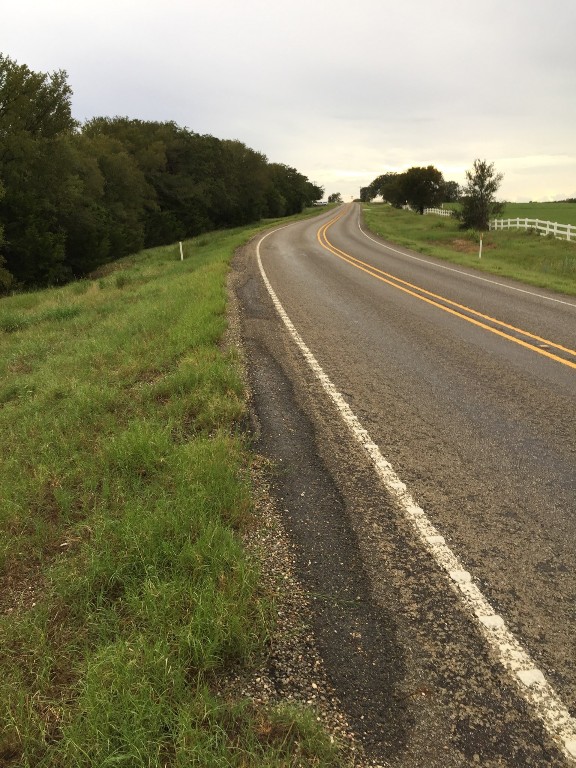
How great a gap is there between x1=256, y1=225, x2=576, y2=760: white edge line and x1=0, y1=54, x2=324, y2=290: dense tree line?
2410 cm

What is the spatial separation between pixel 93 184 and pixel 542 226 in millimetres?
28413

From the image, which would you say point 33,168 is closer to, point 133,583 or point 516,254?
point 516,254

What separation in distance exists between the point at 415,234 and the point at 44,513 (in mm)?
37272

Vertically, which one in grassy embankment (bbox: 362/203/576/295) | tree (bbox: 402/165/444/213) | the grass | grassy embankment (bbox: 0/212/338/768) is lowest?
grassy embankment (bbox: 0/212/338/768)

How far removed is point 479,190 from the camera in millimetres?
32031

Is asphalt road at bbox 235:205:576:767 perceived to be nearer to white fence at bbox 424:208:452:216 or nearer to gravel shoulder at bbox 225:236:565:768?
gravel shoulder at bbox 225:236:565:768

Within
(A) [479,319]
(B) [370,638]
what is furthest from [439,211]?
(B) [370,638]

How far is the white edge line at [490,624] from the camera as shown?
2121 millimetres

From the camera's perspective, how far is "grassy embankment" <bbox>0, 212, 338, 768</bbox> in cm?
199

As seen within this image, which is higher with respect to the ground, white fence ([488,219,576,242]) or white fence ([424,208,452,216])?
white fence ([424,208,452,216])

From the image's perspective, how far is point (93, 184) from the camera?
32.9m

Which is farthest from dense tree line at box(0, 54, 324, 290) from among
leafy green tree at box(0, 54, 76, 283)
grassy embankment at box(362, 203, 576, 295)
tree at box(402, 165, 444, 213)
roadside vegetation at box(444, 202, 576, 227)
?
roadside vegetation at box(444, 202, 576, 227)

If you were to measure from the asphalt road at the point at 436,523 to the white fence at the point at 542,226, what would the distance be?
19586 mm

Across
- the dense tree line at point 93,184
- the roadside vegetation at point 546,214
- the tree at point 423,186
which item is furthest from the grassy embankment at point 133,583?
the tree at point 423,186
